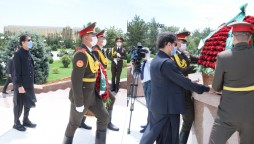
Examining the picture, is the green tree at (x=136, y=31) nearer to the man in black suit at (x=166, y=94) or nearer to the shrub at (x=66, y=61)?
the shrub at (x=66, y=61)

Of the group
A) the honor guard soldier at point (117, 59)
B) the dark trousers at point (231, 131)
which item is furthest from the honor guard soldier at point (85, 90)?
the honor guard soldier at point (117, 59)

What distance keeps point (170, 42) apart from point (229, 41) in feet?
2.21

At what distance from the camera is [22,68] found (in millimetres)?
6348

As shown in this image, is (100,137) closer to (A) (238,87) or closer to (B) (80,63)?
(B) (80,63)

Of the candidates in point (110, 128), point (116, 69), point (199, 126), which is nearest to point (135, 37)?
point (116, 69)

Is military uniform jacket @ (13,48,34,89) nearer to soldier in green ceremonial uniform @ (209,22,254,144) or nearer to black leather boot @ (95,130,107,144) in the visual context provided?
black leather boot @ (95,130,107,144)

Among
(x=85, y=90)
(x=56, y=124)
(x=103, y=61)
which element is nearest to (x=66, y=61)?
(x=103, y=61)

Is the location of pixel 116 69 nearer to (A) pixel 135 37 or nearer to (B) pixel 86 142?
(B) pixel 86 142

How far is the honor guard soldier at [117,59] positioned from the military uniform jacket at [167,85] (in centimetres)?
702

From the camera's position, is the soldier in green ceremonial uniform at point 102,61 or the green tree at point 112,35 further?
the green tree at point 112,35

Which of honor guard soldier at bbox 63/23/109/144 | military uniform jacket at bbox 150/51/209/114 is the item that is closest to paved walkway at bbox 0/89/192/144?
honor guard soldier at bbox 63/23/109/144

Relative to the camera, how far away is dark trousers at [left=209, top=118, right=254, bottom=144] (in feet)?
10.2

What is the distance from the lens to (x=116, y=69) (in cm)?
1127

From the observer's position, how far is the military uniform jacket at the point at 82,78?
4.54 m
